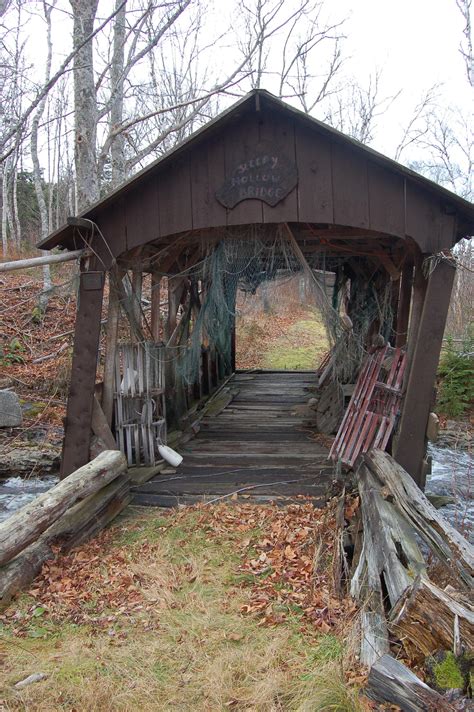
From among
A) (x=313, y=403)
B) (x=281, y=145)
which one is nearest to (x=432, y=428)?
(x=281, y=145)

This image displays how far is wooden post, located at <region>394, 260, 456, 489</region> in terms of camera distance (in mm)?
5438

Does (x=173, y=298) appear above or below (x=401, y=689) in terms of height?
above

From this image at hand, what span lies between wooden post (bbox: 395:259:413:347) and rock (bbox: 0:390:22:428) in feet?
20.1

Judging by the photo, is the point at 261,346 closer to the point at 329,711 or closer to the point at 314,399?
the point at 314,399

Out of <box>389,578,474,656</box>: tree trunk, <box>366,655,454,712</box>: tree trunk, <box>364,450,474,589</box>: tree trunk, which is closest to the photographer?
<box>366,655,454,712</box>: tree trunk

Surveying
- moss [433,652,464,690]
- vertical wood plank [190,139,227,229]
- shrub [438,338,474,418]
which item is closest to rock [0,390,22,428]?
vertical wood plank [190,139,227,229]

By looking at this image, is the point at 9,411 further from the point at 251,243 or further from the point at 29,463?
the point at 251,243

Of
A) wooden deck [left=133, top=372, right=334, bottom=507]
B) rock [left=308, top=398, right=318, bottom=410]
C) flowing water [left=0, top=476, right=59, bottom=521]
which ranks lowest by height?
flowing water [left=0, top=476, right=59, bottom=521]

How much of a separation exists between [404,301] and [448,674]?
548cm

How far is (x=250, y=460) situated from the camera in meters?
7.29

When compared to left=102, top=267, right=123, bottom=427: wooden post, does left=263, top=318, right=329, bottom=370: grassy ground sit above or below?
below

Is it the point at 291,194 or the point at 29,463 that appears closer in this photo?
the point at 291,194

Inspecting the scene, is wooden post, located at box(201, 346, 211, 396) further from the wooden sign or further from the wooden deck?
the wooden sign

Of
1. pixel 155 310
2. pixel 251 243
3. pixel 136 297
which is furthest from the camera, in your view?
pixel 155 310
